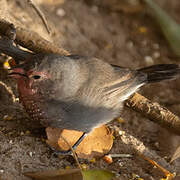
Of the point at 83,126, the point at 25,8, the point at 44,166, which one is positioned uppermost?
the point at 25,8

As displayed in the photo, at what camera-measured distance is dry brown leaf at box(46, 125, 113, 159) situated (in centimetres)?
361

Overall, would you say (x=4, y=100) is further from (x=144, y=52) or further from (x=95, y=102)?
(x=144, y=52)

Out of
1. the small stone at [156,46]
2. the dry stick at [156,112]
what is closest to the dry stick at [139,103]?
the dry stick at [156,112]

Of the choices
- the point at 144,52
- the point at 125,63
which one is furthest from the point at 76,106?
the point at 144,52

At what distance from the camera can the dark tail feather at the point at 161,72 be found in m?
4.01

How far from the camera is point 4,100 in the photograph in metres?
3.96

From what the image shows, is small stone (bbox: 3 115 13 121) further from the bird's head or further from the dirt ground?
the bird's head

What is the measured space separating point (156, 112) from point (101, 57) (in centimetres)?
171

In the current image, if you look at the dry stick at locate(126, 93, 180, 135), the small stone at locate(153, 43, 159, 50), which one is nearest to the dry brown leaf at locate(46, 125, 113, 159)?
the dry stick at locate(126, 93, 180, 135)

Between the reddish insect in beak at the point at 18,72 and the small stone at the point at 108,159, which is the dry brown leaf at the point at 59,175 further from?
the reddish insect in beak at the point at 18,72

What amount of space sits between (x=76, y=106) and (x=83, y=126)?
263 millimetres

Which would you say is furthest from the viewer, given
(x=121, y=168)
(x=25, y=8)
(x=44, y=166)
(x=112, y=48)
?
(x=112, y=48)

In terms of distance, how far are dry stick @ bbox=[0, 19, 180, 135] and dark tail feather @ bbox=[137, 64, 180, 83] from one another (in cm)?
30

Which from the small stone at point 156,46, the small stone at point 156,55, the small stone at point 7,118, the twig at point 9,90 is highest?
the small stone at point 156,46
